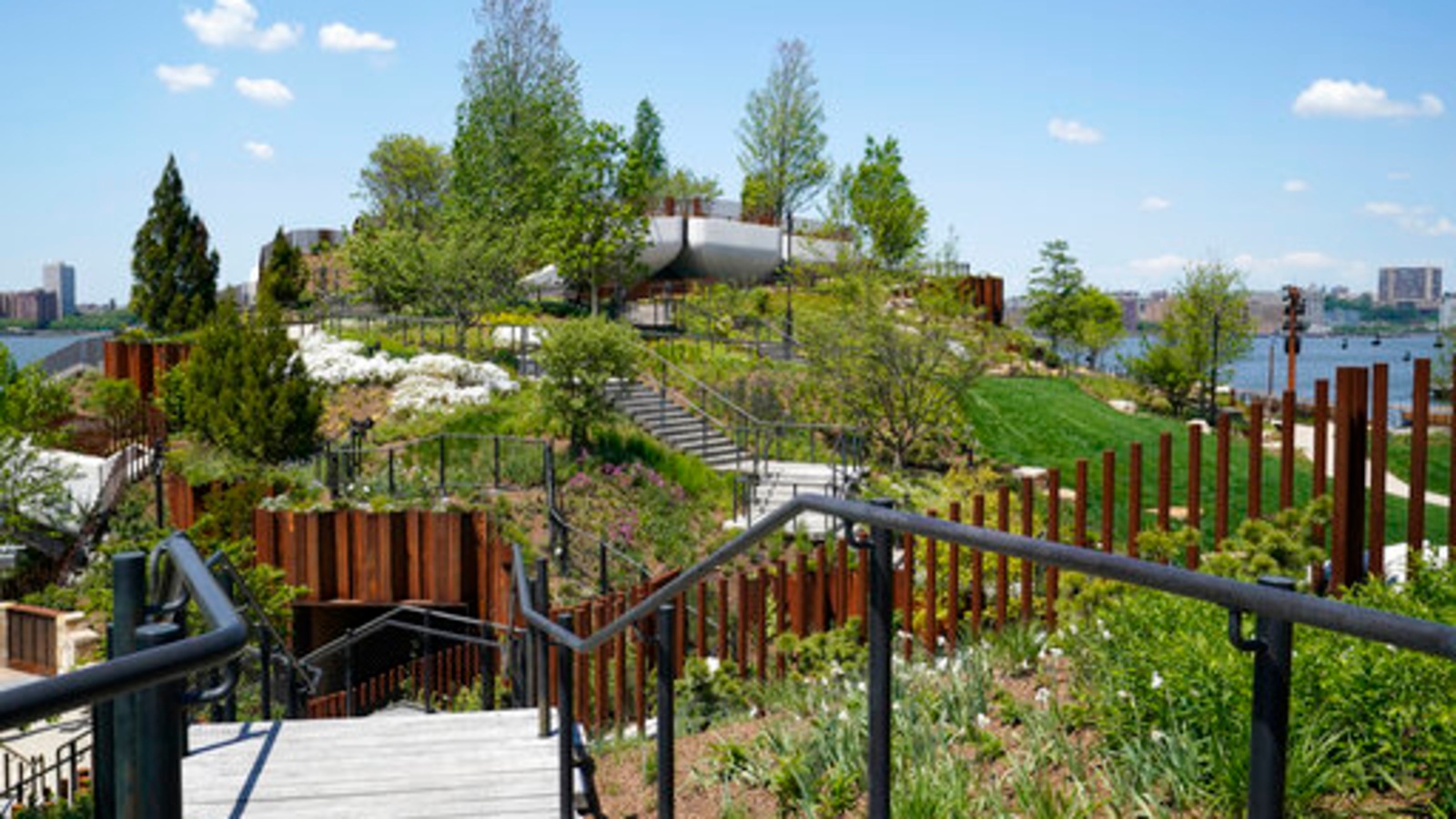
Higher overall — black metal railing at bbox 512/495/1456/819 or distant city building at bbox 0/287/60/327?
distant city building at bbox 0/287/60/327

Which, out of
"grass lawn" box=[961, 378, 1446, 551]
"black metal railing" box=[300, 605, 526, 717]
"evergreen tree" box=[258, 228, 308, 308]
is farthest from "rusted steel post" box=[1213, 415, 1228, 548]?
"evergreen tree" box=[258, 228, 308, 308]

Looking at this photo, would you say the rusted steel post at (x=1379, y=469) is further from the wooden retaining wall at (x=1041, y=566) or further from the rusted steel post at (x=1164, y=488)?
the rusted steel post at (x=1164, y=488)

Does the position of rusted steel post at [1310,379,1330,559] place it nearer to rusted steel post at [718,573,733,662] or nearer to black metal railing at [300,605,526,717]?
rusted steel post at [718,573,733,662]

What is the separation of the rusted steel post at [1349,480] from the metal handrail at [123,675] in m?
4.97

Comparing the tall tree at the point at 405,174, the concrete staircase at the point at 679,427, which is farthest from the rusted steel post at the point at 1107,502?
the tall tree at the point at 405,174

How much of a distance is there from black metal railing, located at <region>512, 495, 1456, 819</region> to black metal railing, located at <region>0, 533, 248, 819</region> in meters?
1.37

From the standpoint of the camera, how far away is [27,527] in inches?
744

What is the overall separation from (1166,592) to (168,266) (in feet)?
152

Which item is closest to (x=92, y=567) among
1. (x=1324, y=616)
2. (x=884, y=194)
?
(x=1324, y=616)

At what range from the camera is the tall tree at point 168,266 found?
4206 centimetres

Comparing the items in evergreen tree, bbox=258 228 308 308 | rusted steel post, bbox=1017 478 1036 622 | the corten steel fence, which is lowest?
the corten steel fence

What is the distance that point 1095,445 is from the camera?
24.6 m

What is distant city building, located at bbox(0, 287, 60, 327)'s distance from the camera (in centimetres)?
14838

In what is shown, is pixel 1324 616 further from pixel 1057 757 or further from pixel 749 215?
pixel 749 215
